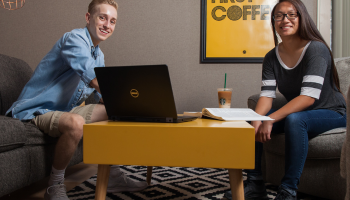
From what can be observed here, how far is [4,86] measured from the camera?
166 centimetres

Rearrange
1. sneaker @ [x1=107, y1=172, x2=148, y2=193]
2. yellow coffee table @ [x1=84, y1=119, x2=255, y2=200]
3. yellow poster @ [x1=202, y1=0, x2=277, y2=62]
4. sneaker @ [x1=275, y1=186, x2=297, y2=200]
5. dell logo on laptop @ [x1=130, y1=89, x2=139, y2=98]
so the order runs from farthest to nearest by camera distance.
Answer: yellow poster @ [x1=202, y1=0, x2=277, y2=62] → sneaker @ [x1=107, y1=172, x2=148, y2=193] → sneaker @ [x1=275, y1=186, x2=297, y2=200] → dell logo on laptop @ [x1=130, y1=89, x2=139, y2=98] → yellow coffee table @ [x1=84, y1=119, x2=255, y2=200]

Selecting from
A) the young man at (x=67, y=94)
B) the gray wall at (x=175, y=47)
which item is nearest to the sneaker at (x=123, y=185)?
the young man at (x=67, y=94)

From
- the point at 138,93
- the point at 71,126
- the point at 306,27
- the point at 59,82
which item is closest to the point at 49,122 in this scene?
the point at 71,126

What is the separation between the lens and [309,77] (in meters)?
1.27

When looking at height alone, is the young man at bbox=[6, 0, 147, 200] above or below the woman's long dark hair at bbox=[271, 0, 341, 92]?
below

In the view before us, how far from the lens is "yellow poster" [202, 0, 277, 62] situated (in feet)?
7.56

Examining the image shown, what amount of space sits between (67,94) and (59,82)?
0.08m

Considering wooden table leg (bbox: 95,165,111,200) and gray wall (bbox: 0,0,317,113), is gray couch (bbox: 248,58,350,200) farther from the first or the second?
gray wall (bbox: 0,0,317,113)

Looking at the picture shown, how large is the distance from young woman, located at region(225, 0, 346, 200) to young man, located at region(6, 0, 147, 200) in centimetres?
75

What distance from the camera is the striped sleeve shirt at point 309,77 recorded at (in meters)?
1.27

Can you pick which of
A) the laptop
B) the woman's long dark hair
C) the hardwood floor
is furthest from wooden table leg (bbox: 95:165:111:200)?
the woman's long dark hair

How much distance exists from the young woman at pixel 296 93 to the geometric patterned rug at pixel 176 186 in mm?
163

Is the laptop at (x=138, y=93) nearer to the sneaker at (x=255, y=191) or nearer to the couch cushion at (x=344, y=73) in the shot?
the sneaker at (x=255, y=191)

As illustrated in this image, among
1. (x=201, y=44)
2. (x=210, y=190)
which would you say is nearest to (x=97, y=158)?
(x=210, y=190)
